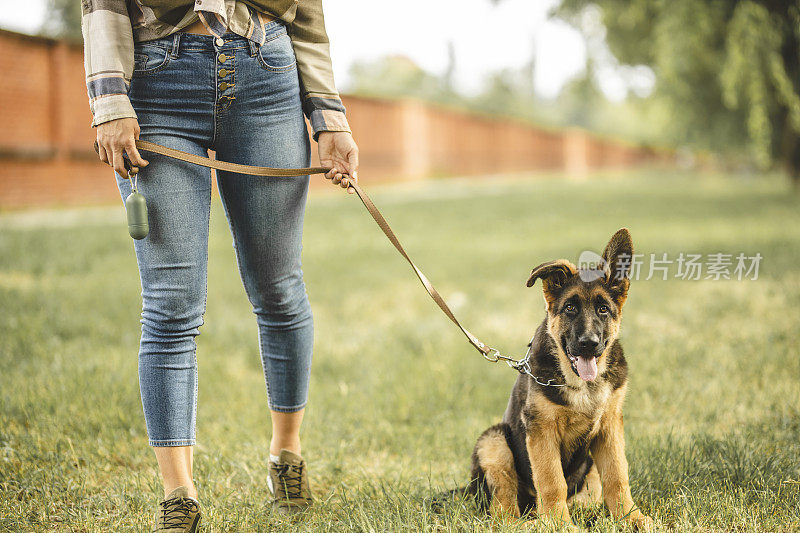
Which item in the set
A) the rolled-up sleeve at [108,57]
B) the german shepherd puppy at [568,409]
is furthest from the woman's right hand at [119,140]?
the german shepherd puppy at [568,409]

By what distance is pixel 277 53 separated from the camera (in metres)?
2.22

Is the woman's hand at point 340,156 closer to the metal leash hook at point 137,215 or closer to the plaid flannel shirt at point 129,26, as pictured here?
the plaid flannel shirt at point 129,26

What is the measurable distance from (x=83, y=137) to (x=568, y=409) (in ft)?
43.4

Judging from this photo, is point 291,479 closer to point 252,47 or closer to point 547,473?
point 547,473

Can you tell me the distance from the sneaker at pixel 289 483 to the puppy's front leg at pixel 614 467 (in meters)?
1.06

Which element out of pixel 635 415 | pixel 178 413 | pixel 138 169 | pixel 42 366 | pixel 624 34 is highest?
pixel 624 34

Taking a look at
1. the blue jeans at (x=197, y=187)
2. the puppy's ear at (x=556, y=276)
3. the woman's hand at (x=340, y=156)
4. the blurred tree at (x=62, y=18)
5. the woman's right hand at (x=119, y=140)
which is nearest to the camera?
the woman's right hand at (x=119, y=140)

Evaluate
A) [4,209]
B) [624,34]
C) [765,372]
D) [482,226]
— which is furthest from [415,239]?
[624,34]

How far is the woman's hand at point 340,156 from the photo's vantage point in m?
2.40

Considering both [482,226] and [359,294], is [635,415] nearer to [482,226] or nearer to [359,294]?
[359,294]

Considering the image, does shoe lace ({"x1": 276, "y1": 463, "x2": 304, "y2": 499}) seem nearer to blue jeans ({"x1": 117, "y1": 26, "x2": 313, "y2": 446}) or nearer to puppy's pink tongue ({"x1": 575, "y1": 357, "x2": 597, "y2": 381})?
blue jeans ({"x1": 117, "y1": 26, "x2": 313, "y2": 446})

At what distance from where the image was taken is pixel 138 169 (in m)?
2.05

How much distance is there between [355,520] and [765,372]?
9.31ft

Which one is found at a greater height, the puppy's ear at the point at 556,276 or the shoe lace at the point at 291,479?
the puppy's ear at the point at 556,276
